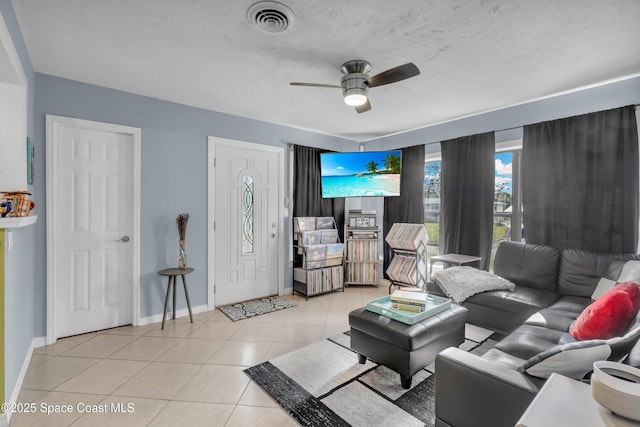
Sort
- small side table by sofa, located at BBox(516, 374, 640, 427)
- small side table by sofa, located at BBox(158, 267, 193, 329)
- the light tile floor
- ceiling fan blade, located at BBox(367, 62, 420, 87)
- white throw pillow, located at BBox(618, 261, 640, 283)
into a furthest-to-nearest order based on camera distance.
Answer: small side table by sofa, located at BBox(158, 267, 193, 329), white throw pillow, located at BBox(618, 261, 640, 283), ceiling fan blade, located at BBox(367, 62, 420, 87), the light tile floor, small side table by sofa, located at BBox(516, 374, 640, 427)

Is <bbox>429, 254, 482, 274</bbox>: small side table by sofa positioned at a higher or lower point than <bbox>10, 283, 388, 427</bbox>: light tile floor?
higher

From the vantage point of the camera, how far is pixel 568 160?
310 cm

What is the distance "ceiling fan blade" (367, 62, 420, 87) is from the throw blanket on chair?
6.80ft

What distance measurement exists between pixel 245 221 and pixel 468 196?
117 inches

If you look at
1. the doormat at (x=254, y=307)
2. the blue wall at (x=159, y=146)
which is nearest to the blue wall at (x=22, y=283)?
the blue wall at (x=159, y=146)

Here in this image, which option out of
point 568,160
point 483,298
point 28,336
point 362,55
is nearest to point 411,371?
point 483,298

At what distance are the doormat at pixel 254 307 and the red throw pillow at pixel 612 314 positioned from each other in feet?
9.65

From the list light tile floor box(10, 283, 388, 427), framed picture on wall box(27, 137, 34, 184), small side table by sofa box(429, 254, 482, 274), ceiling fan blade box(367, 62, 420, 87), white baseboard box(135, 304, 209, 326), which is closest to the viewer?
light tile floor box(10, 283, 388, 427)

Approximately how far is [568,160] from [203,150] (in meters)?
4.03

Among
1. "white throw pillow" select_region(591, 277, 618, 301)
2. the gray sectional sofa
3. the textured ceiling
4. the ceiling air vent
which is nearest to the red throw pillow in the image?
the gray sectional sofa

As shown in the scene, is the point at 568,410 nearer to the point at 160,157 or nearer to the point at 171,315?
the point at 171,315

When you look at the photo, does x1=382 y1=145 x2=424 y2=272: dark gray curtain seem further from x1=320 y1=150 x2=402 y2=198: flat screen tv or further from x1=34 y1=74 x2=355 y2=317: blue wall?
x1=34 y1=74 x2=355 y2=317: blue wall

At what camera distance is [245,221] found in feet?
13.2

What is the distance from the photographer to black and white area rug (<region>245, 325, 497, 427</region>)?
1786 millimetres
